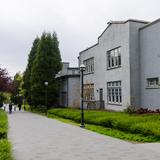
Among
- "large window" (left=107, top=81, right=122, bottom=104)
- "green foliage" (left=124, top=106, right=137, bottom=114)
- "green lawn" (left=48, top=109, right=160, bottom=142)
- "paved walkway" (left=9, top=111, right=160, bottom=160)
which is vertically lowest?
"paved walkway" (left=9, top=111, right=160, bottom=160)

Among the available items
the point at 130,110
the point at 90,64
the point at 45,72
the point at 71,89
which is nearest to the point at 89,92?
the point at 90,64

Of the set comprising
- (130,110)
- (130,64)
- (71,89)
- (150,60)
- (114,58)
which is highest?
(114,58)

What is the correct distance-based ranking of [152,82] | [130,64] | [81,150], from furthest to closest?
1. [130,64]
2. [152,82]
3. [81,150]

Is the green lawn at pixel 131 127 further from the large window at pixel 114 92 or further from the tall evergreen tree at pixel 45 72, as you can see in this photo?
the tall evergreen tree at pixel 45 72

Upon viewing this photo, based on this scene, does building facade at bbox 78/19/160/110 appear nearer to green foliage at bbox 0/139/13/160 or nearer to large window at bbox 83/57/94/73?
large window at bbox 83/57/94/73

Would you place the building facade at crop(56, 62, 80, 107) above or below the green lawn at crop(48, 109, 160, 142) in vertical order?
above

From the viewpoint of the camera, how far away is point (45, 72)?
48.2 m

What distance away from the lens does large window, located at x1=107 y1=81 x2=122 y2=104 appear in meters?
33.9

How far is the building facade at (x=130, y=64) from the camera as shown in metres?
29.2

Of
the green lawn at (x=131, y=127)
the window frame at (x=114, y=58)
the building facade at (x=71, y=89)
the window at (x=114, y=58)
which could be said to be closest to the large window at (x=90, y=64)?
the building facade at (x=71, y=89)

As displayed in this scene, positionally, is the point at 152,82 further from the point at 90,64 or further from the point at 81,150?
the point at 81,150

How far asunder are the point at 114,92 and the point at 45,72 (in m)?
15.3

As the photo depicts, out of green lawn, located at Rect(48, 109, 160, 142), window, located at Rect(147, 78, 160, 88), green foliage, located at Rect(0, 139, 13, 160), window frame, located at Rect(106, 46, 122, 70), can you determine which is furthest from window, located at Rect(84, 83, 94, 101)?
green foliage, located at Rect(0, 139, 13, 160)

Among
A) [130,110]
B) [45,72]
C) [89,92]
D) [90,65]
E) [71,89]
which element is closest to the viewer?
[130,110]
